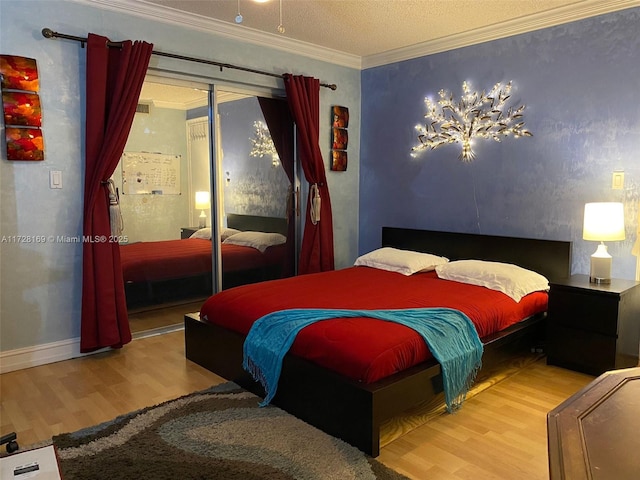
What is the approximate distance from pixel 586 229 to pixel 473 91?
1546 millimetres

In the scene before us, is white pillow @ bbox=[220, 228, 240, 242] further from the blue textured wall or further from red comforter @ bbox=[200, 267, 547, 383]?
the blue textured wall

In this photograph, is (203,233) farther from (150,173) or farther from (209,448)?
(209,448)

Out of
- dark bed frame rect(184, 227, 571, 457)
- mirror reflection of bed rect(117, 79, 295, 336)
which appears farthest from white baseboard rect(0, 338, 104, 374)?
dark bed frame rect(184, 227, 571, 457)

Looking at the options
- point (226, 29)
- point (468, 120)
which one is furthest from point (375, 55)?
point (226, 29)

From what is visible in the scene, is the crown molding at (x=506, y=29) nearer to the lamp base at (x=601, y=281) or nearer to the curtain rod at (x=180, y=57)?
the curtain rod at (x=180, y=57)

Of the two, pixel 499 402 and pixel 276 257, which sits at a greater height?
pixel 276 257

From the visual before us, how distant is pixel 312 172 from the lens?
182 inches

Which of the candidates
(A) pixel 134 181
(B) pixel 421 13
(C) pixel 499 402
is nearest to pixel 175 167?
(A) pixel 134 181

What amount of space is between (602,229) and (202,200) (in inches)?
118

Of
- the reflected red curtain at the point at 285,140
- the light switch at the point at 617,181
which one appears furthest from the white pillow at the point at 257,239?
the light switch at the point at 617,181

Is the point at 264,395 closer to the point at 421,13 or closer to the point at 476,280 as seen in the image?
the point at 476,280

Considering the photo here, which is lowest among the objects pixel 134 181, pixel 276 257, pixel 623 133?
pixel 276 257

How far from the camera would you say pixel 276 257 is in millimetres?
4711

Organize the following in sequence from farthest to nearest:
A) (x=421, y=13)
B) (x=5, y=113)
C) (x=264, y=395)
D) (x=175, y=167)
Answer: (x=175, y=167)
(x=421, y=13)
(x=5, y=113)
(x=264, y=395)
